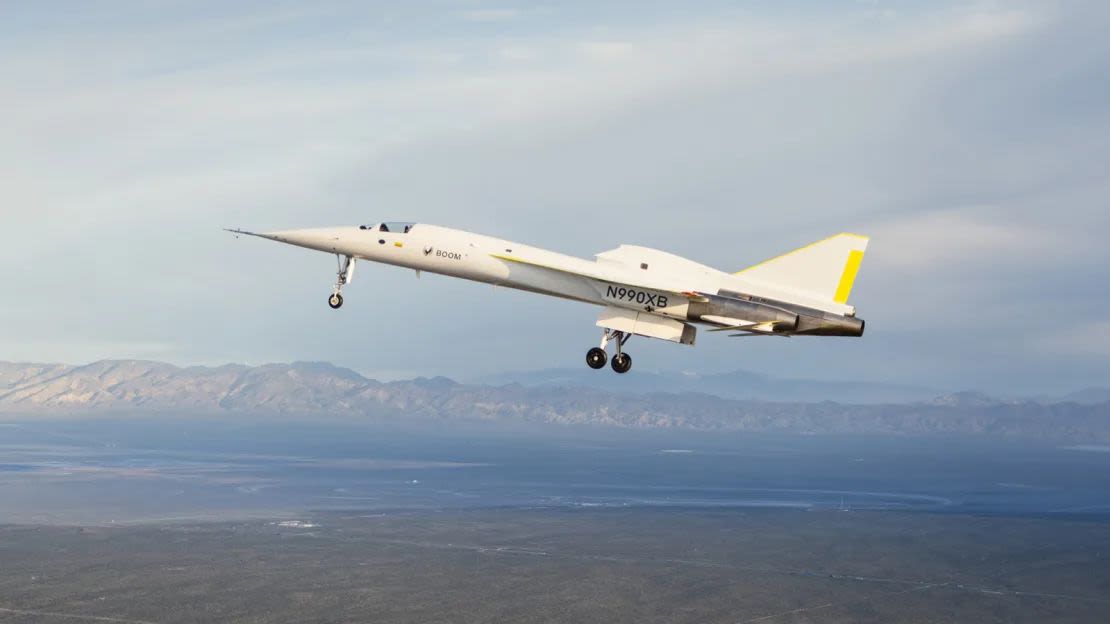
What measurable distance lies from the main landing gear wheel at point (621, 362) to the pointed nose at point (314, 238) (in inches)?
671

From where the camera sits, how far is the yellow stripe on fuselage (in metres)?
57.2

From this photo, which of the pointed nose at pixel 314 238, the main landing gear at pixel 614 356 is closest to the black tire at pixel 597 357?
the main landing gear at pixel 614 356

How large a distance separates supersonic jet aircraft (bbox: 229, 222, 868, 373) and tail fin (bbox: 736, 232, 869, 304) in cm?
5

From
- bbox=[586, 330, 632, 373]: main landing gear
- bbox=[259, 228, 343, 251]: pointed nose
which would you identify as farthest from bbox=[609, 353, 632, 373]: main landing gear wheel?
bbox=[259, 228, 343, 251]: pointed nose

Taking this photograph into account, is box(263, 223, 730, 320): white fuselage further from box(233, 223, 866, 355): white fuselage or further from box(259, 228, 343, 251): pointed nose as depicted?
box(259, 228, 343, 251): pointed nose

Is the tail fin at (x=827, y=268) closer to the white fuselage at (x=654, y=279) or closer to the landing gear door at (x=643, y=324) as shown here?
the white fuselage at (x=654, y=279)

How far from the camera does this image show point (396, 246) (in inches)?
2313

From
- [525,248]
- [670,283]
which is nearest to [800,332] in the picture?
[670,283]

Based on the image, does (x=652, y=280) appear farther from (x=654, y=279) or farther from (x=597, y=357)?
(x=597, y=357)

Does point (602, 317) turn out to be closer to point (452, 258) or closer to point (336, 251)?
point (452, 258)

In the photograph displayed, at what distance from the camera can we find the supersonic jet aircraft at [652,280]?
56.7m

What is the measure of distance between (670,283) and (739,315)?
410cm

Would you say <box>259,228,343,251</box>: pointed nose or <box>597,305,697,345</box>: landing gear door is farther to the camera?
<box>259,228,343,251</box>: pointed nose

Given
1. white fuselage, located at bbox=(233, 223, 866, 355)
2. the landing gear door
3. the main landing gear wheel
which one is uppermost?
white fuselage, located at bbox=(233, 223, 866, 355)
